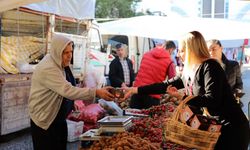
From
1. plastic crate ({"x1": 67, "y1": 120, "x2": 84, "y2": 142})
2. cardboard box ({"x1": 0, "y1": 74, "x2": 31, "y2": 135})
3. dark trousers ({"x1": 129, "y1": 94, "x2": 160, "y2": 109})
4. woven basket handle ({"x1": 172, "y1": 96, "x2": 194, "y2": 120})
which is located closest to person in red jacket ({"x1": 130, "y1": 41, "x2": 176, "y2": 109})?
dark trousers ({"x1": 129, "y1": 94, "x2": 160, "y2": 109})

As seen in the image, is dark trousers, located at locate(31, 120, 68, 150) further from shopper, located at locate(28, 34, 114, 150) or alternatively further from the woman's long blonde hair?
the woman's long blonde hair

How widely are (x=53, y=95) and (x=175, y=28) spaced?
569 cm

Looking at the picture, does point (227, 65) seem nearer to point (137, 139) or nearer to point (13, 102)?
point (137, 139)

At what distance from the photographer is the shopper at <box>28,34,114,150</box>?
323 centimetres

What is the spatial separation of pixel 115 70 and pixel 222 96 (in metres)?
5.14

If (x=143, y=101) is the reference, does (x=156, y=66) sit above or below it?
above

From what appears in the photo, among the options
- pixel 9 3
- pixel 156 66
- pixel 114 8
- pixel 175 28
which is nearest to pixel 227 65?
pixel 156 66

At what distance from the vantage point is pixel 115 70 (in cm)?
770

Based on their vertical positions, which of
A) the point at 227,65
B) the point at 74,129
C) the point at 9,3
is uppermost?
the point at 9,3

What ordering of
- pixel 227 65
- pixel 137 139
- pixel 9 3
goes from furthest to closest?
1. pixel 227 65
2. pixel 9 3
3. pixel 137 139

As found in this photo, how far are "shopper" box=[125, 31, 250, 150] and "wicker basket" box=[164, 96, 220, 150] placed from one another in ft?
0.57

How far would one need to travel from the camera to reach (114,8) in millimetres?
28719

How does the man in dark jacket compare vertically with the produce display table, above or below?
above

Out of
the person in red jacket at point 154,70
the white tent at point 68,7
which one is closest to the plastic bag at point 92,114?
the person in red jacket at point 154,70
